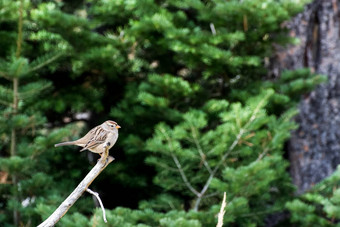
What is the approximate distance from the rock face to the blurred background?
153 millimetres

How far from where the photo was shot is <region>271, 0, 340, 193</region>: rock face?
507 cm

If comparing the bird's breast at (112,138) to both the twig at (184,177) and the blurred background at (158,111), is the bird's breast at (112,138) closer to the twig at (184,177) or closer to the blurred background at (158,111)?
the blurred background at (158,111)

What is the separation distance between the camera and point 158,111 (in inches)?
165

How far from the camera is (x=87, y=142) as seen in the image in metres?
2.61

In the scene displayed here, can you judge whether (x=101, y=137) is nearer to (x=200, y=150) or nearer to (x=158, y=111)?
(x=200, y=150)

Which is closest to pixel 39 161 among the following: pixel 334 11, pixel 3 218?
pixel 3 218

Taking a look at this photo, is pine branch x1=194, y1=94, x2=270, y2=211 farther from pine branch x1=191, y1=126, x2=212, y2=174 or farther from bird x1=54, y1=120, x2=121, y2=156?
bird x1=54, y1=120, x2=121, y2=156

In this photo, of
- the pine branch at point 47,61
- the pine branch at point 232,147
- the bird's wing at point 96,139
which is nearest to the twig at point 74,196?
the bird's wing at point 96,139

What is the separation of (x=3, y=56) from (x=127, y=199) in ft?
5.32

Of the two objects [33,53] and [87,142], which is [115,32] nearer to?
[33,53]

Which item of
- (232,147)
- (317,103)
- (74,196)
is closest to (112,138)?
(74,196)

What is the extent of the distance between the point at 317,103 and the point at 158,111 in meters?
1.79

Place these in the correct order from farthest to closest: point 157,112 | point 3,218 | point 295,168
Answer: point 295,168
point 157,112
point 3,218

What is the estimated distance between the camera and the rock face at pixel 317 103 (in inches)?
200
